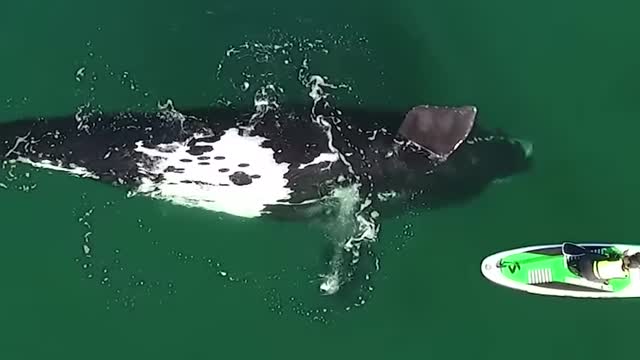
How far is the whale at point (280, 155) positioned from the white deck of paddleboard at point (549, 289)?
0.48 meters

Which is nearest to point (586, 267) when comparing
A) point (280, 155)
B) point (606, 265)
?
point (606, 265)

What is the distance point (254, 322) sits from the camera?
6.39 metres

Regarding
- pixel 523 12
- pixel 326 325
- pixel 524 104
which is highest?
pixel 523 12

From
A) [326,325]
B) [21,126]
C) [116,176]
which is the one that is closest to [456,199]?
[326,325]

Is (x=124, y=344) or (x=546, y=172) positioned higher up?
(x=546, y=172)

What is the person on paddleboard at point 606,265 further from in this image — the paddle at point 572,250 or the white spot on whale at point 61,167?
the white spot on whale at point 61,167

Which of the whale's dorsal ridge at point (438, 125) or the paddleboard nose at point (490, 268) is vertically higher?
the whale's dorsal ridge at point (438, 125)

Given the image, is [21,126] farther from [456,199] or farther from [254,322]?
[456,199]

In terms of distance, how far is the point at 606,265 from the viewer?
613cm

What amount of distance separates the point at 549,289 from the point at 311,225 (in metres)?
1.72

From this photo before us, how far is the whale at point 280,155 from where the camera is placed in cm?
624

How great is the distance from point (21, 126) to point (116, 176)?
0.77 metres

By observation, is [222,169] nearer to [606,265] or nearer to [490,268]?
[490,268]

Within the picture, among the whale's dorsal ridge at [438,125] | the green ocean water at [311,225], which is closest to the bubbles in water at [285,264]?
the green ocean water at [311,225]
